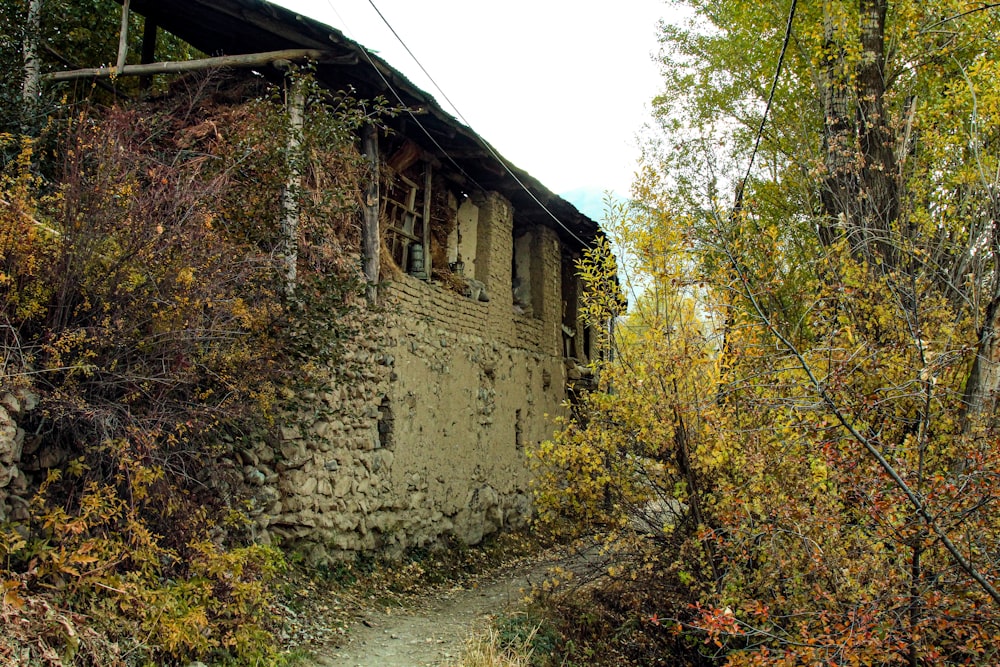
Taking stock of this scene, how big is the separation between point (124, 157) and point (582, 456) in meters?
3.90

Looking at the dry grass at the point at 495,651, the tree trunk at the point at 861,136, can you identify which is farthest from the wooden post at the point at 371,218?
the tree trunk at the point at 861,136

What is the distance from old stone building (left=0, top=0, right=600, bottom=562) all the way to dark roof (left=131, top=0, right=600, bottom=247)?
0.8 inches

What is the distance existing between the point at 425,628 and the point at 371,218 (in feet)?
13.2

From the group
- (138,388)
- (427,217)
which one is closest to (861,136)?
(427,217)

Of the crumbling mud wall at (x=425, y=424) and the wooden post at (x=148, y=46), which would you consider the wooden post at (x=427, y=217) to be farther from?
the wooden post at (x=148, y=46)

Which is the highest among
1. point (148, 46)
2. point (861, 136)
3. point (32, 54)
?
point (148, 46)

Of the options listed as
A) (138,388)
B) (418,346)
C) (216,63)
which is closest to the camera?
(138,388)

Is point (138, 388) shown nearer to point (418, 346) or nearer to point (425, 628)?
point (425, 628)

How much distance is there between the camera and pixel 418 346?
830 centimetres

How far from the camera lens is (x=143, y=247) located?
14.4 feet

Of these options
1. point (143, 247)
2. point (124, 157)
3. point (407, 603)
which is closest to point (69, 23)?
point (124, 157)

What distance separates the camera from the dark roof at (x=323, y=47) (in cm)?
702

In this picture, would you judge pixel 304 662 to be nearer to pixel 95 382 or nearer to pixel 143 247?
pixel 95 382

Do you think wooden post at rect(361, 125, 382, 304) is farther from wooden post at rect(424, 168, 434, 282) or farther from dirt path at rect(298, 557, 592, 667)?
dirt path at rect(298, 557, 592, 667)
